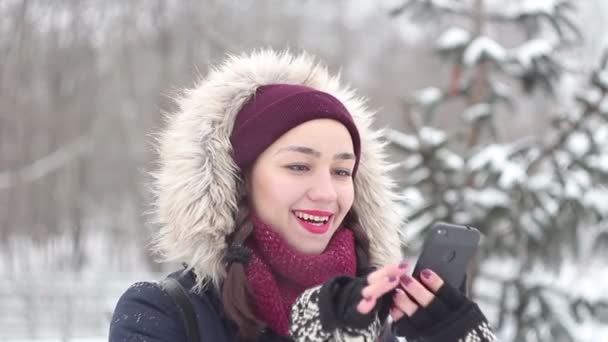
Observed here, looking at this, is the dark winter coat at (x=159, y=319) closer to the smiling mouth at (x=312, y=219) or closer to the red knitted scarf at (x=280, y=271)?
the red knitted scarf at (x=280, y=271)

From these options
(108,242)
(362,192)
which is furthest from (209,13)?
(362,192)

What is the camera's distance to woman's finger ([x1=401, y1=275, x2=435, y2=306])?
5.32 feet

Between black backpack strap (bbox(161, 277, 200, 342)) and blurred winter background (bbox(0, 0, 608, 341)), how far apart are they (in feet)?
2.37

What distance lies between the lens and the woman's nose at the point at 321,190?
186 cm

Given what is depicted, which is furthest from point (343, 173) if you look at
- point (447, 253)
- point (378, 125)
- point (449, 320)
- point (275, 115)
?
point (378, 125)

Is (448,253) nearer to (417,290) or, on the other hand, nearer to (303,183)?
(417,290)

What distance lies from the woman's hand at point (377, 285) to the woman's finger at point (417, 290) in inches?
5.2

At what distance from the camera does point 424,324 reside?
1.65 m

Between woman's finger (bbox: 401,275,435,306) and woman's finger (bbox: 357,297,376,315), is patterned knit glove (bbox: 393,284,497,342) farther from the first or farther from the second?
Answer: woman's finger (bbox: 357,297,376,315)

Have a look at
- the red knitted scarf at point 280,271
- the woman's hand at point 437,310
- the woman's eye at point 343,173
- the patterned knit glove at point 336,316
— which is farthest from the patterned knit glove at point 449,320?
the woman's eye at point 343,173

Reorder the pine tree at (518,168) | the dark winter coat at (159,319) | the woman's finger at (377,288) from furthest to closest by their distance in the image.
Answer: the pine tree at (518,168) < the dark winter coat at (159,319) < the woman's finger at (377,288)

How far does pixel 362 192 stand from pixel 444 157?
10.1 ft

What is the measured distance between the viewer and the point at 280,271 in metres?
1.88

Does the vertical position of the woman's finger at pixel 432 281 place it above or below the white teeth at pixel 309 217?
below
